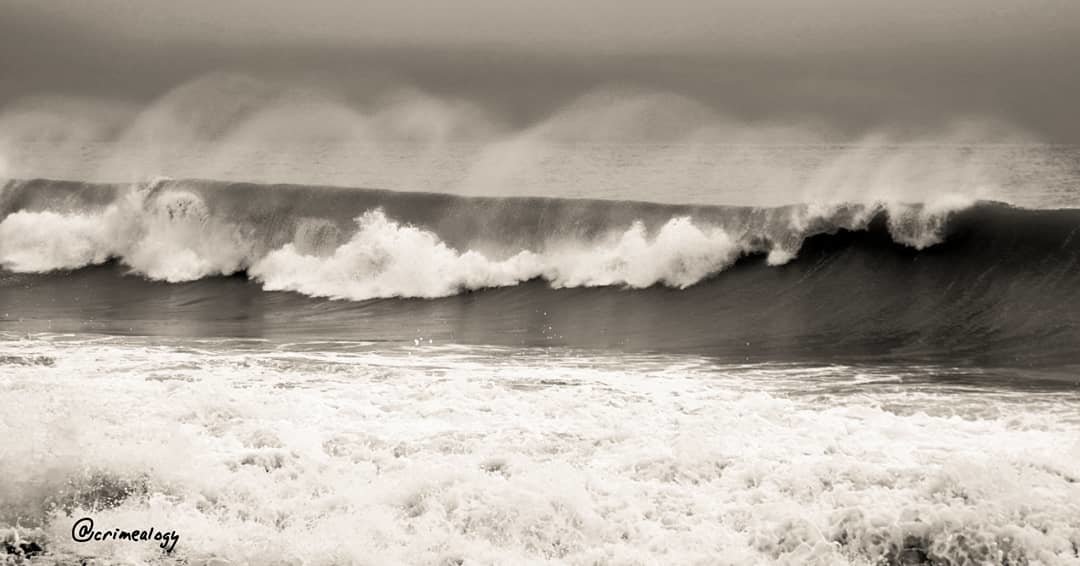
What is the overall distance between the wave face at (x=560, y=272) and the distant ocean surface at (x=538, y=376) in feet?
0.23

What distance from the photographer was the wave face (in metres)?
12.3

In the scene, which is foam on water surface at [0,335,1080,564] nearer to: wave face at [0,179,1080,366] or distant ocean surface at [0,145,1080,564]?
distant ocean surface at [0,145,1080,564]

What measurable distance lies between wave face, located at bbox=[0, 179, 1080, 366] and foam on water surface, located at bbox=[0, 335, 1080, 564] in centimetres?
355

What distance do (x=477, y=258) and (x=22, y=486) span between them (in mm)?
11648

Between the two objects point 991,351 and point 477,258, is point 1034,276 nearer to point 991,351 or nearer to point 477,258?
point 991,351

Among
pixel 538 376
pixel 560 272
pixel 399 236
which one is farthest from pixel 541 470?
pixel 399 236

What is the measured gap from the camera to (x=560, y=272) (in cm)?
1659

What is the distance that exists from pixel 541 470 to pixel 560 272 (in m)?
10.7

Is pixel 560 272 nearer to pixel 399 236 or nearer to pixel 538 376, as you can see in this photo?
pixel 399 236

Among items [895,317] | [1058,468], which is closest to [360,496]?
[1058,468]

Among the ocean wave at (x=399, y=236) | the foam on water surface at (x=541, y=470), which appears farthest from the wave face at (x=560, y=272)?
the foam on water surface at (x=541, y=470)

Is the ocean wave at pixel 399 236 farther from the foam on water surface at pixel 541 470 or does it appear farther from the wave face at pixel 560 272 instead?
the foam on water surface at pixel 541 470

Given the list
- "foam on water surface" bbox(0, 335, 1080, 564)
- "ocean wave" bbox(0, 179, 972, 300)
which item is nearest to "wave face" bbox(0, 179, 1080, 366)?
"ocean wave" bbox(0, 179, 972, 300)

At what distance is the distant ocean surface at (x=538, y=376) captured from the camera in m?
5.30
